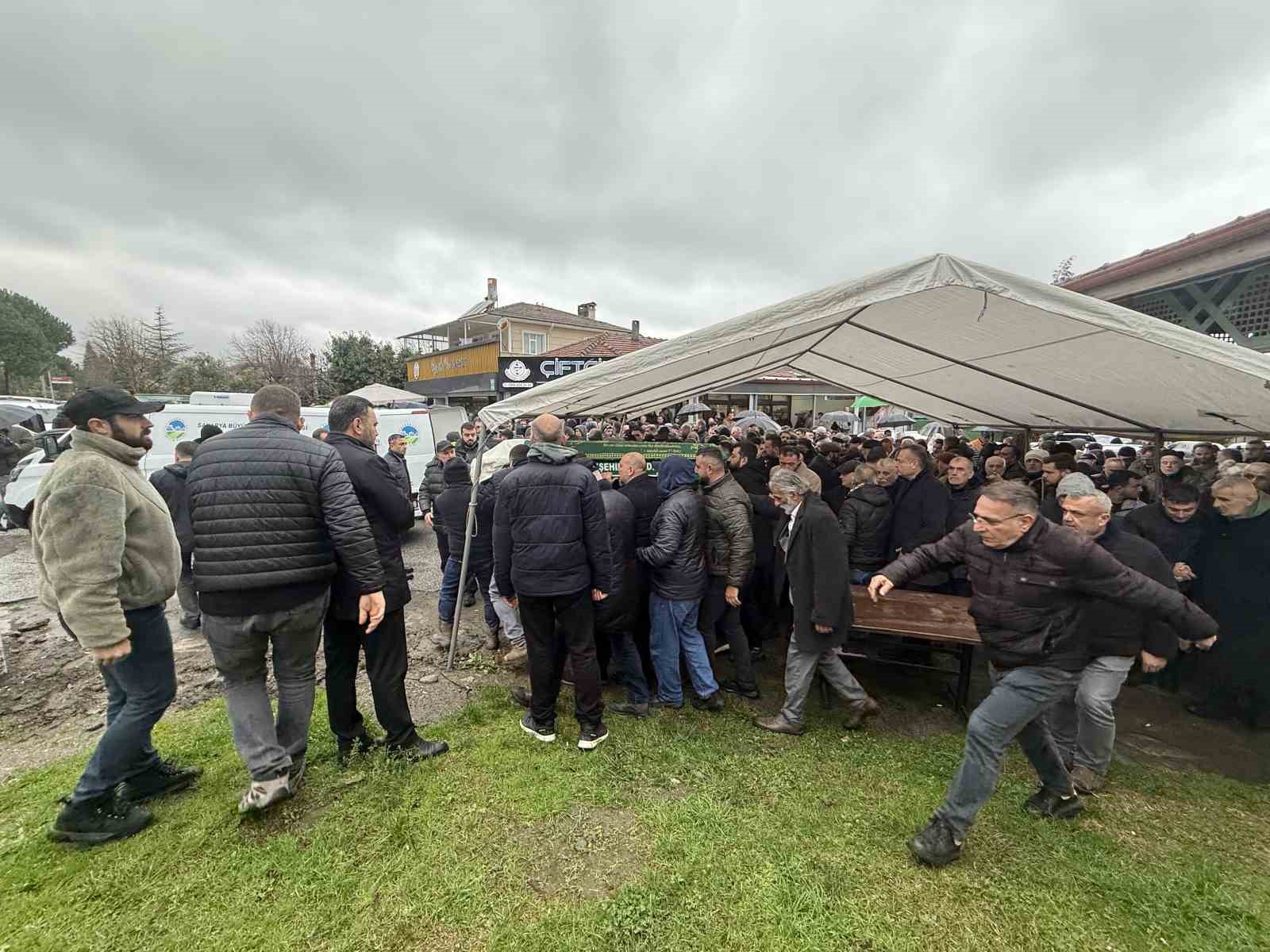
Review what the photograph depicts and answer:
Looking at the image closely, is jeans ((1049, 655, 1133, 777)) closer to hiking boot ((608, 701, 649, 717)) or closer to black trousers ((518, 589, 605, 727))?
hiking boot ((608, 701, 649, 717))

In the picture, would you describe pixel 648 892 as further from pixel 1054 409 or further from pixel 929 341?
pixel 1054 409

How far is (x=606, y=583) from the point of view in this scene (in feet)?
10.2

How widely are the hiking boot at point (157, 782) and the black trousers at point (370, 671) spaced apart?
Answer: 2.50 feet

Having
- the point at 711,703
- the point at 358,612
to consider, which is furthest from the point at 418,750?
the point at 711,703

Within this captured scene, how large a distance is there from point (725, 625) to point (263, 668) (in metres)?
3.01

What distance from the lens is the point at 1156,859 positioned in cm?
239

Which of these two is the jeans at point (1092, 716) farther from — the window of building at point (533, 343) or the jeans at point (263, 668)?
the window of building at point (533, 343)

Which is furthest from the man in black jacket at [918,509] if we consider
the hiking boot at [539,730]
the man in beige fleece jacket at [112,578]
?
the man in beige fleece jacket at [112,578]

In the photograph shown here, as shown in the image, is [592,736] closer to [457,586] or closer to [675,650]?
[675,650]

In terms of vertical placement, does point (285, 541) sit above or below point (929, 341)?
below

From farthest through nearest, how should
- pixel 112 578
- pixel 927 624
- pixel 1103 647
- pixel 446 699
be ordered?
pixel 446 699
pixel 927 624
pixel 1103 647
pixel 112 578

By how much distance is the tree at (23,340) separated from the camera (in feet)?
120

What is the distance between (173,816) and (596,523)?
8.79ft

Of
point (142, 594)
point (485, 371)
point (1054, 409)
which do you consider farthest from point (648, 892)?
point (485, 371)
